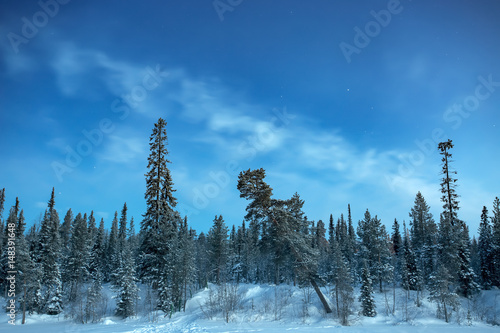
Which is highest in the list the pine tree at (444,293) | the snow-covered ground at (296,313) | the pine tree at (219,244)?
the pine tree at (219,244)

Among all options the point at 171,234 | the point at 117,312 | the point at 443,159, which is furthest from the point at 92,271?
the point at 443,159

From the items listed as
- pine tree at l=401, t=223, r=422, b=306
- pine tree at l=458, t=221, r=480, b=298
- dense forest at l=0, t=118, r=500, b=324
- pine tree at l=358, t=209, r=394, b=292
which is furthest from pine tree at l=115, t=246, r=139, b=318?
pine tree at l=458, t=221, r=480, b=298

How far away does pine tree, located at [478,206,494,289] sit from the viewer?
45594 millimetres

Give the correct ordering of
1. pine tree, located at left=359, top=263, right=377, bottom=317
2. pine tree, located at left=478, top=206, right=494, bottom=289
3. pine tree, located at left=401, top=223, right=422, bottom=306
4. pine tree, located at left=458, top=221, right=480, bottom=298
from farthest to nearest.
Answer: pine tree, located at left=401, top=223, right=422, bottom=306, pine tree, located at left=478, top=206, right=494, bottom=289, pine tree, located at left=458, top=221, right=480, bottom=298, pine tree, located at left=359, top=263, right=377, bottom=317

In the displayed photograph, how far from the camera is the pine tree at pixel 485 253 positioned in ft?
150

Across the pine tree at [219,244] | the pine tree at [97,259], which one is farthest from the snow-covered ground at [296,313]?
the pine tree at [97,259]

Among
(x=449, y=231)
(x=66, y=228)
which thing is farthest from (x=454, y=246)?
(x=66, y=228)

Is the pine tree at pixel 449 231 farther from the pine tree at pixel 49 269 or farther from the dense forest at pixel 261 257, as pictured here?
the pine tree at pixel 49 269

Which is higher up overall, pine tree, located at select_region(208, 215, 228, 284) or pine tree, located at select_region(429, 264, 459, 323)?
pine tree, located at select_region(208, 215, 228, 284)

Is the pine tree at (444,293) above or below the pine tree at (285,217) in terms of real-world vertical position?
below

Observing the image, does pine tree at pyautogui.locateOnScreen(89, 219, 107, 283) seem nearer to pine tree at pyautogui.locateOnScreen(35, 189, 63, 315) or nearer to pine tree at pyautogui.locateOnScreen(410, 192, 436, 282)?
pine tree at pyautogui.locateOnScreen(35, 189, 63, 315)

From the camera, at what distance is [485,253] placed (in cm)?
4738

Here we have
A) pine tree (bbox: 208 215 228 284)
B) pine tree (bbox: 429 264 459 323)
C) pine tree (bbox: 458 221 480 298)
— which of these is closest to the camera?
pine tree (bbox: 429 264 459 323)

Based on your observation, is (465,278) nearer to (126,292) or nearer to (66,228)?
(126,292)
